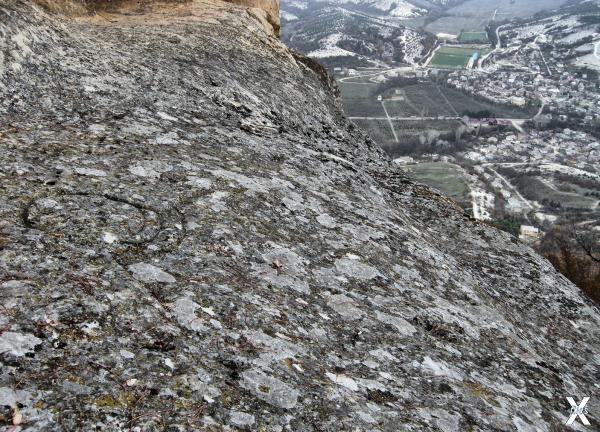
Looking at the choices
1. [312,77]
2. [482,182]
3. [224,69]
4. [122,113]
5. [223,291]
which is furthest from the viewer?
[482,182]

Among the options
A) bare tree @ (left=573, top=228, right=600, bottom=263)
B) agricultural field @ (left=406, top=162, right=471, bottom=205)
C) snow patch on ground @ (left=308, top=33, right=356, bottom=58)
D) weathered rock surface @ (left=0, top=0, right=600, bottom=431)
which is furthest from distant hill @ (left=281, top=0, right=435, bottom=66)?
weathered rock surface @ (left=0, top=0, right=600, bottom=431)

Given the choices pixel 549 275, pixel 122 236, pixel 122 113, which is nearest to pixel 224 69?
pixel 122 113

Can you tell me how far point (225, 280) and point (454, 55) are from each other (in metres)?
170

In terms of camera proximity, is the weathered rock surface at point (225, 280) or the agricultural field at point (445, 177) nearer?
the weathered rock surface at point (225, 280)

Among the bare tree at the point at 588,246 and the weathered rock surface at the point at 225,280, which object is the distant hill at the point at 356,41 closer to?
the bare tree at the point at 588,246

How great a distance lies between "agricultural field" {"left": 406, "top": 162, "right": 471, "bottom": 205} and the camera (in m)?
70.1

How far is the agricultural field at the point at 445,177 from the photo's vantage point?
230 feet

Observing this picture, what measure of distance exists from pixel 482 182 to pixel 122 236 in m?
79.6

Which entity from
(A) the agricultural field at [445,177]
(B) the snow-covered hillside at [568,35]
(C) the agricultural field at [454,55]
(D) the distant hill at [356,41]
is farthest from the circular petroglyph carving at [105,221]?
(B) the snow-covered hillside at [568,35]

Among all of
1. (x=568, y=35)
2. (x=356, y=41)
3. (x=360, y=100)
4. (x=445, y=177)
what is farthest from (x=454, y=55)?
(x=445, y=177)

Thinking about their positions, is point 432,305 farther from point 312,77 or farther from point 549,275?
point 312,77

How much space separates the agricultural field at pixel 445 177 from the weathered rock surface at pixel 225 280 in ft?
197

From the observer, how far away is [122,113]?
8359 millimetres

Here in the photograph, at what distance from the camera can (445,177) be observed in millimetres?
78438
